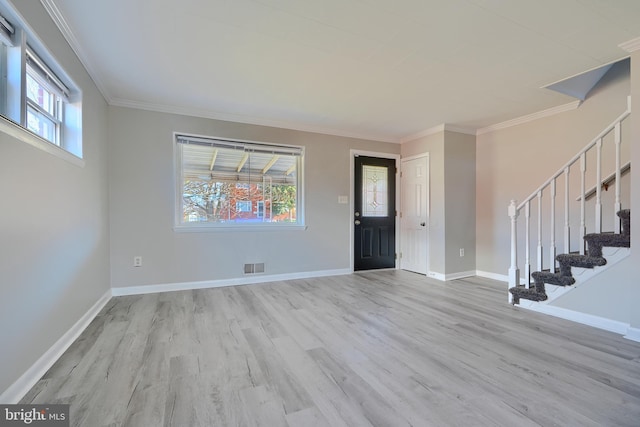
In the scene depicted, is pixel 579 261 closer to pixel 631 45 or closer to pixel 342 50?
pixel 631 45

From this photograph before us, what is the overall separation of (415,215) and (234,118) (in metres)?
3.32

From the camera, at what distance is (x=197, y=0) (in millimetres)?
1837

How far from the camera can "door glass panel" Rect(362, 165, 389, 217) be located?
16.3 ft

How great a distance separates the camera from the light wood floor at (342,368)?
143cm

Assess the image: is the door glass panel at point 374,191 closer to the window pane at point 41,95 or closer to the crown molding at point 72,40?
the crown molding at point 72,40

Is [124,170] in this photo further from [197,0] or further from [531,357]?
[531,357]

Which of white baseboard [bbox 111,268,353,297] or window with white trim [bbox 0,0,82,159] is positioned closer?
window with white trim [bbox 0,0,82,159]

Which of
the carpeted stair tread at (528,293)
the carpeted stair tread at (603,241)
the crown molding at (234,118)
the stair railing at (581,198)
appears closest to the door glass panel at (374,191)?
the crown molding at (234,118)

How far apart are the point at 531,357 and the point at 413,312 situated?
1073mm

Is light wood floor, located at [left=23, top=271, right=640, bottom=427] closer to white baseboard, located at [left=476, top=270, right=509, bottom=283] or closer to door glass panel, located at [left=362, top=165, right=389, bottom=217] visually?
white baseboard, located at [left=476, top=270, right=509, bottom=283]

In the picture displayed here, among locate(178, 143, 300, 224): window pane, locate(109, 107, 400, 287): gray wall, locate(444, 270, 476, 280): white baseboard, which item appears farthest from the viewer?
locate(444, 270, 476, 280): white baseboard

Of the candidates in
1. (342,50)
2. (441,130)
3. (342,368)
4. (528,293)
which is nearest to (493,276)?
(528,293)

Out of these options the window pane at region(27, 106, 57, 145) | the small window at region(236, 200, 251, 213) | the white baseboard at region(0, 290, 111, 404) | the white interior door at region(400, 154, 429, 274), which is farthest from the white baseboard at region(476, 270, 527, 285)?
the window pane at region(27, 106, 57, 145)

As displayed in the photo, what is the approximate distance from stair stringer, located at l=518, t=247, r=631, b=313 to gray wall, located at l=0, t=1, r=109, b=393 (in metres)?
4.19
